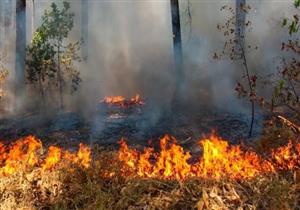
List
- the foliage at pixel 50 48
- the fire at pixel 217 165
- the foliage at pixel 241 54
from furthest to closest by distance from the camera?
the foliage at pixel 50 48
the foliage at pixel 241 54
the fire at pixel 217 165

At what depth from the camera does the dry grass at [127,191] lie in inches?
239

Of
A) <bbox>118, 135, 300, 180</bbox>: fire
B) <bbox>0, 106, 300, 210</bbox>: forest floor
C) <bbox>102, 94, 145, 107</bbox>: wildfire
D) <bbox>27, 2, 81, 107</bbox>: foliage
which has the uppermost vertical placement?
<bbox>27, 2, 81, 107</bbox>: foliage

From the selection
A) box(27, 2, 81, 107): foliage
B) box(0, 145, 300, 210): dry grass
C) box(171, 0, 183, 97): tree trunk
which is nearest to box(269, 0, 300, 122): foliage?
box(0, 145, 300, 210): dry grass

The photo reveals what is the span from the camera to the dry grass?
6074mm

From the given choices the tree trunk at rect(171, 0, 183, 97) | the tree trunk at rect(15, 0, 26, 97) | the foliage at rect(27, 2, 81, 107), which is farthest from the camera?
the tree trunk at rect(15, 0, 26, 97)

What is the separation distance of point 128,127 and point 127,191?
21.9 feet

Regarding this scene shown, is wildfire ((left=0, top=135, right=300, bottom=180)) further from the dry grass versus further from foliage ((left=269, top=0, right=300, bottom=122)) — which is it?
foliage ((left=269, top=0, right=300, bottom=122))

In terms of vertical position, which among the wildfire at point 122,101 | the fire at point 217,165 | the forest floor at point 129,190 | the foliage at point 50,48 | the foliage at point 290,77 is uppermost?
the foliage at point 50,48

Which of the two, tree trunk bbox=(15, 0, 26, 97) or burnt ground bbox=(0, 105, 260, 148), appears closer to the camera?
burnt ground bbox=(0, 105, 260, 148)

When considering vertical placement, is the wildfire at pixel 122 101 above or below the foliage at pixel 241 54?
below

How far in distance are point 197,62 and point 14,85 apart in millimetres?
7920

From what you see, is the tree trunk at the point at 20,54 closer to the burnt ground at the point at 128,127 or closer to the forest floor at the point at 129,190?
the burnt ground at the point at 128,127

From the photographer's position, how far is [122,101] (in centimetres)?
1667

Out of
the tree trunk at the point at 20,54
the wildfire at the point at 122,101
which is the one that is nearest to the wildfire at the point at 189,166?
the wildfire at the point at 122,101
